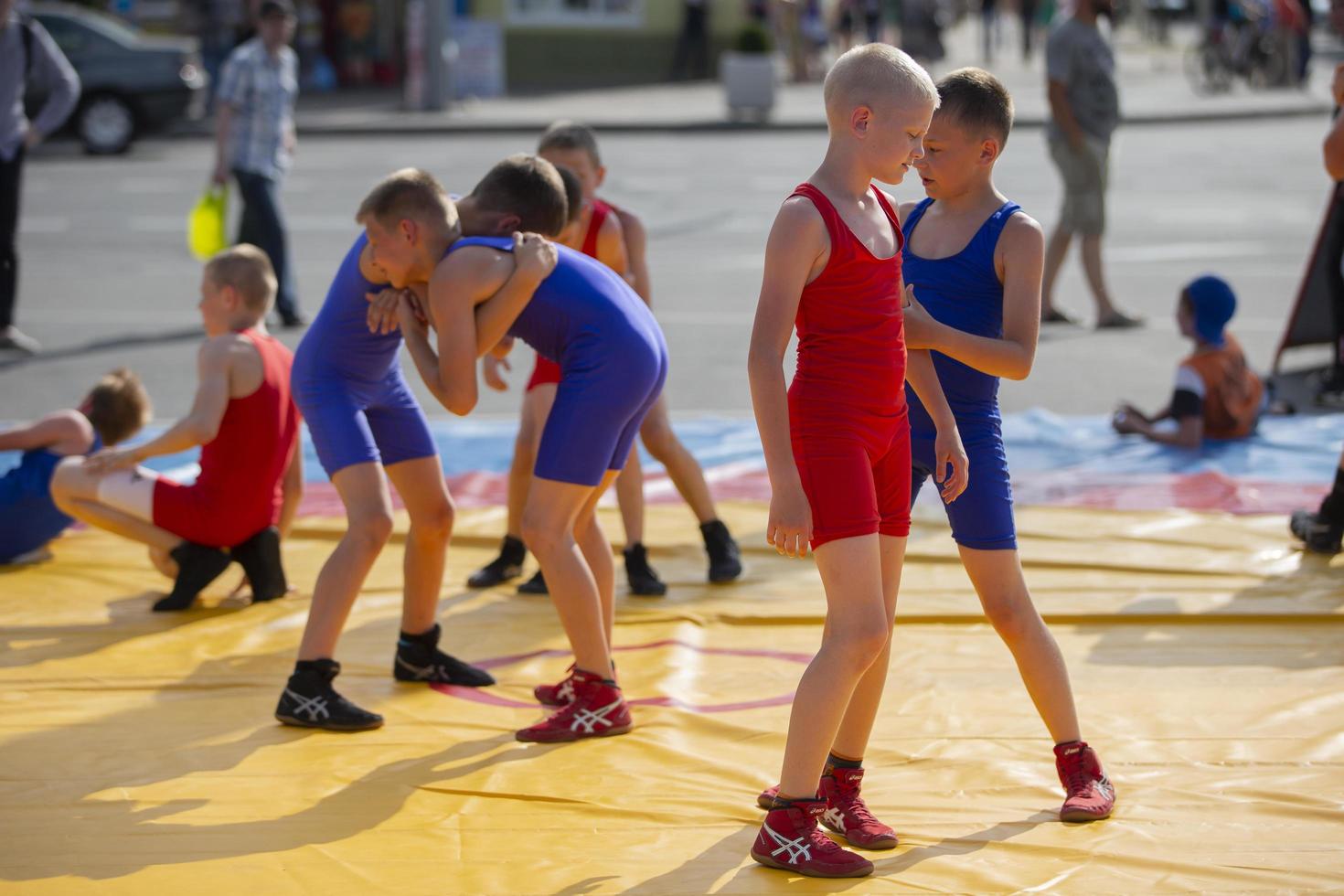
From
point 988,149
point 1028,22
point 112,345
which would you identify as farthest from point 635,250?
point 1028,22

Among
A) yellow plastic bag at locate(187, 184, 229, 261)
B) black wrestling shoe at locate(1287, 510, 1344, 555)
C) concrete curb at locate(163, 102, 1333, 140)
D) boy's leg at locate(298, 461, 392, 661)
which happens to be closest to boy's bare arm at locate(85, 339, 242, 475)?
boy's leg at locate(298, 461, 392, 661)

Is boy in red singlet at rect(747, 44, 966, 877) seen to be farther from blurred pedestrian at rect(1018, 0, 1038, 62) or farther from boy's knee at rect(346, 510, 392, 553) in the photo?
blurred pedestrian at rect(1018, 0, 1038, 62)

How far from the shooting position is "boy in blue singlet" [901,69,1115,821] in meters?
3.89

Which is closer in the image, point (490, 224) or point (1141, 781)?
point (1141, 781)

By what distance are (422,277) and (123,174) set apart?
16.9m

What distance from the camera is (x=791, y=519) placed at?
3406mm

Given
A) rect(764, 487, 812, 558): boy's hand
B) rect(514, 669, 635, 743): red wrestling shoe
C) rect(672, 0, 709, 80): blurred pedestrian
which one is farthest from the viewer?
rect(672, 0, 709, 80): blurred pedestrian

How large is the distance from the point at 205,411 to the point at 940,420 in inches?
110

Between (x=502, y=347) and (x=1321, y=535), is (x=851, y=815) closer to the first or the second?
(x=502, y=347)

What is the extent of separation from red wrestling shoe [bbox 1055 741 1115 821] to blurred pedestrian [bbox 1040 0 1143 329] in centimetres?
713

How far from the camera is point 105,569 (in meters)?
6.13

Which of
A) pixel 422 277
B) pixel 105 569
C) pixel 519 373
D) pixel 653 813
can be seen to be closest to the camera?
pixel 653 813

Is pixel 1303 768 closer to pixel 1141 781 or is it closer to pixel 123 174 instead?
pixel 1141 781

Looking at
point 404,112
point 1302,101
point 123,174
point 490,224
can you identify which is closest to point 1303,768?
point 490,224
